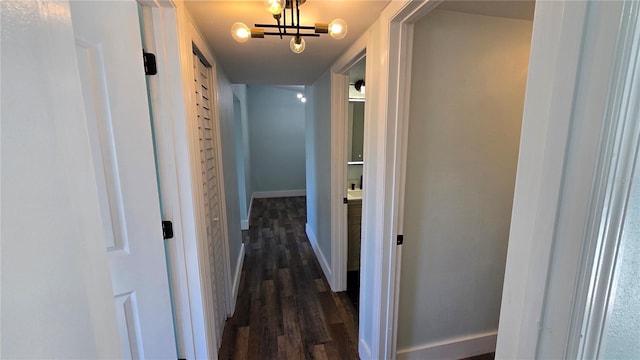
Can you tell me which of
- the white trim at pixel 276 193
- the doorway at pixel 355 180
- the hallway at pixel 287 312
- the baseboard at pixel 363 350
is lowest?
the hallway at pixel 287 312

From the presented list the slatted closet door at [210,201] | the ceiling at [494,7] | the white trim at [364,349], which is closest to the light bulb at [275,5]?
the slatted closet door at [210,201]

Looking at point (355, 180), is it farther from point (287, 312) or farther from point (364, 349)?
point (364, 349)

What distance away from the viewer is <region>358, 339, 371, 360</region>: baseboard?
172 centimetres

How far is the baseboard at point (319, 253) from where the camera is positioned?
2.80 meters

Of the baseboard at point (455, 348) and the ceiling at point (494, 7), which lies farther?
the baseboard at point (455, 348)

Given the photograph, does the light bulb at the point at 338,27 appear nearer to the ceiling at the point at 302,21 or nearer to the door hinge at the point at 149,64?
the ceiling at the point at 302,21

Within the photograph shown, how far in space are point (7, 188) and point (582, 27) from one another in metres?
0.81

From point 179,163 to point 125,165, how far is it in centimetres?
25

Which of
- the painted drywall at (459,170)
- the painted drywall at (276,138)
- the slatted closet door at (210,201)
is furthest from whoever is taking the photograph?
the painted drywall at (276,138)

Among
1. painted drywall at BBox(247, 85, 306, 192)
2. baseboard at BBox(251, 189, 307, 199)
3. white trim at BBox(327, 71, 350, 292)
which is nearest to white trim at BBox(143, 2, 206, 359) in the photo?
white trim at BBox(327, 71, 350, 292)

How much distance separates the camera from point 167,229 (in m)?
1.26

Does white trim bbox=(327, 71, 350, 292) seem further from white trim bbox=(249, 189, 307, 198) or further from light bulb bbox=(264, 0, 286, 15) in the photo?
white trim bbox=(249, 189, 307, 198)

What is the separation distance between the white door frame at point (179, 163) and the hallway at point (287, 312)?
595 mm

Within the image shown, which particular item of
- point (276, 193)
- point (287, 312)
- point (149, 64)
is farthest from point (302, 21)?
point (276, 193)
